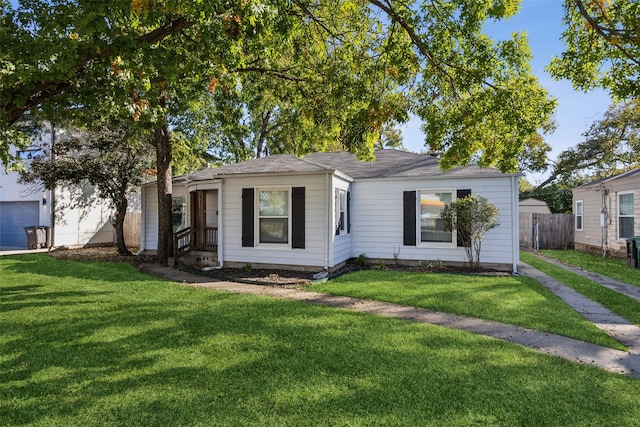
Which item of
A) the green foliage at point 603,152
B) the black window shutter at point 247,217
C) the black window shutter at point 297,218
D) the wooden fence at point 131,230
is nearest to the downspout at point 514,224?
the black window shutter at point 297,218

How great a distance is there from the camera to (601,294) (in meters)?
7.56

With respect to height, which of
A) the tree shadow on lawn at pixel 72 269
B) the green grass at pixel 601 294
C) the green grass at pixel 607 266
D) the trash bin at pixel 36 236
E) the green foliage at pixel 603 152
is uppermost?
the green foliage at pixel 603 152

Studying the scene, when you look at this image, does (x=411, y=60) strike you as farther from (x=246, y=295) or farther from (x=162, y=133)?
(x=162, y=133)

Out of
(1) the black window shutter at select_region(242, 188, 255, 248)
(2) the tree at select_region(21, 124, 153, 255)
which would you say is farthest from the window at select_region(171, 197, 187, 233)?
(1) the black window shutter at select_region(242, 188, 255, 248)

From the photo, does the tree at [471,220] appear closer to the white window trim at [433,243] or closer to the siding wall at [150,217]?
the white window trim at [433,243]

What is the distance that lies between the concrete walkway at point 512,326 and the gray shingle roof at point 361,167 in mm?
3422

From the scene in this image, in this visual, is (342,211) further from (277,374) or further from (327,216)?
(277,374)

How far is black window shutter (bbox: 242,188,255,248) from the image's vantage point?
10.5 meters

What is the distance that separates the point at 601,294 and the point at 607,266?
16.8 ft

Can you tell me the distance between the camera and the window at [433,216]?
430 inches

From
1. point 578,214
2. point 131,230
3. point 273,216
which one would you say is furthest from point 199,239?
point 578,214

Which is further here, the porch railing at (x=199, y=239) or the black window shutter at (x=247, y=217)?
the porch railing at (x=199, y=239)

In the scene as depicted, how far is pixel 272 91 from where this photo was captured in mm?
9852

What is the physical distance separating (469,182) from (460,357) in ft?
24.5
